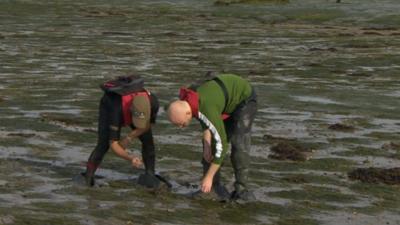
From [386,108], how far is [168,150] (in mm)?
7554

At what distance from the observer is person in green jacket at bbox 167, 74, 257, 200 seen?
1070cm

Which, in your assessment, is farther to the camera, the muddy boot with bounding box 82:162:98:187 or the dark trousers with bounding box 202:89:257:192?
the muddy boot with bounding box 82:162:98:187

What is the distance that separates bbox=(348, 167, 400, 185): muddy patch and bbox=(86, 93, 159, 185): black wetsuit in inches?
131

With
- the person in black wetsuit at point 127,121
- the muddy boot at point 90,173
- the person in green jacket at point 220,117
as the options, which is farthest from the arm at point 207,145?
the muddy boot at point 90,173

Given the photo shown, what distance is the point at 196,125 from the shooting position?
1930cm

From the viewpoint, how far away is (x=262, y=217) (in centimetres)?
1209

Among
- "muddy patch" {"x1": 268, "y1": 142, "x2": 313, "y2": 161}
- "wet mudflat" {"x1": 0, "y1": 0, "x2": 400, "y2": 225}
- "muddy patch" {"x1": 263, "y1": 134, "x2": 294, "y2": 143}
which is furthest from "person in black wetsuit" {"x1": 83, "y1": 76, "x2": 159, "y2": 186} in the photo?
"muddy patch" {"x1": 263, "y1": 134, "x2": 294, "y2": 143}

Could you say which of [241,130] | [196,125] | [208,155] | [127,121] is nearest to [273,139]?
[196,125]

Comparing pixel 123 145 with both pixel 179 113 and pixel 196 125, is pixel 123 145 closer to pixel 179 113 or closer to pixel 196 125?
pixel 179 113

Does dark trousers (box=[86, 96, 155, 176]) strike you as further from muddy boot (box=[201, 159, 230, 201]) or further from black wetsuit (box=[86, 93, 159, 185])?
muddy boot (box=[201, 159, 230, 201])

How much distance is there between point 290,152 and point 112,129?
507 cm

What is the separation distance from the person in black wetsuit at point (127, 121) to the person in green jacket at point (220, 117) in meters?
0.88

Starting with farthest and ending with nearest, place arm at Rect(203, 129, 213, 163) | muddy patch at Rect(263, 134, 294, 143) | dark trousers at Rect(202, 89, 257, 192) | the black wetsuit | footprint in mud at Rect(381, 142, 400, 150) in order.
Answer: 1. muddy patch at Rect(263, 134, 294, 143)
2. footprint in mud at Rect(381, 142, 400, 150)
3. the black wetsuit
4. dark trousers at Rect(202, 89, 257, 192)
5. arm at Rect(203, 129, 213, 163)

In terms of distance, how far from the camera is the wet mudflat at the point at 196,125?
12.5 m
